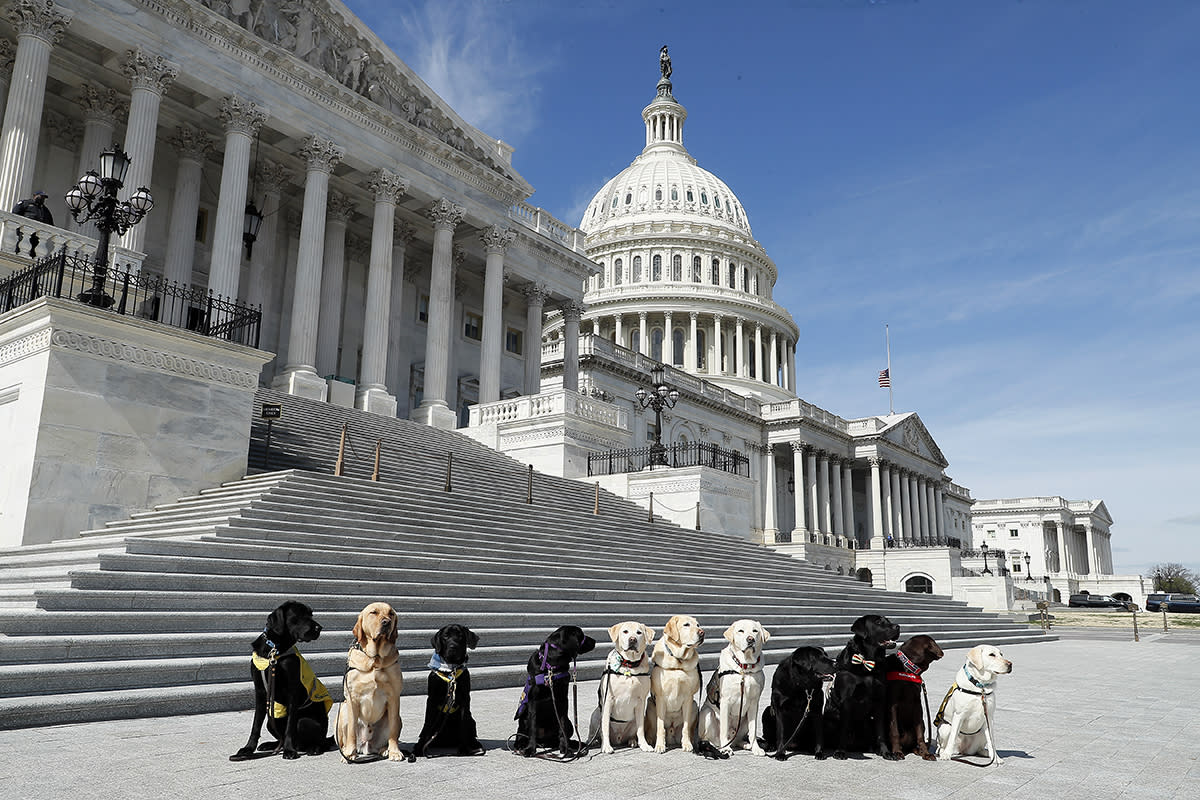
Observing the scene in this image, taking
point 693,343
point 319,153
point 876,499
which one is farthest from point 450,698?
point 693,343

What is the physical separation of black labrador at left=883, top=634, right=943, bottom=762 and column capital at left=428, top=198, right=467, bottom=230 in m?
30.2

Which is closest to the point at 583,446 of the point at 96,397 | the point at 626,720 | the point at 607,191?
the point at 96,397

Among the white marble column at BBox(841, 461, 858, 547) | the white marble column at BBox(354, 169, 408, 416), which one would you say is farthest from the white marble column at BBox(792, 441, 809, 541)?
the white marble column at BBox(354, 169, 408, 416)

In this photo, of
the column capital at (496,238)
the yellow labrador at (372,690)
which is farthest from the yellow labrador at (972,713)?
the column capital at (496,238)

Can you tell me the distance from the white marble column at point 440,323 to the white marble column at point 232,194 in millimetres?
8026

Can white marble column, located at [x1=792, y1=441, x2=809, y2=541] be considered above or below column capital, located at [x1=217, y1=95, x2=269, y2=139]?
below

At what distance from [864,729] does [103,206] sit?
1481cm

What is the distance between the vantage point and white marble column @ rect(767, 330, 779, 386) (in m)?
92.8

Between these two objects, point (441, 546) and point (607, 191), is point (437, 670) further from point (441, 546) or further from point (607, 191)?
point (607, 191)

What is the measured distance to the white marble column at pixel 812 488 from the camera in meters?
74.1

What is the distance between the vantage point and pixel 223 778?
19.3 ft

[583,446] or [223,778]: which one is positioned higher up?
[583,446]

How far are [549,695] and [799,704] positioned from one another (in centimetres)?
214

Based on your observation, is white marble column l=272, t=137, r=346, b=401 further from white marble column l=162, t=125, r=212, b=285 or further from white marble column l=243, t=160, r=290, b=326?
white marble column l=162, t=125, r=212, b=285
